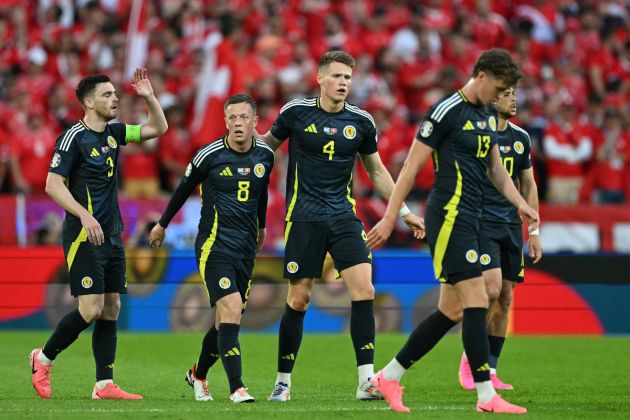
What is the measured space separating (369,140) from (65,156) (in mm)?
2363

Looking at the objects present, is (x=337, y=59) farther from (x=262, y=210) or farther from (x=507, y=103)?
(x=507, y=103)

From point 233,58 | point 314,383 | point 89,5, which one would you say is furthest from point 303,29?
point 314,383

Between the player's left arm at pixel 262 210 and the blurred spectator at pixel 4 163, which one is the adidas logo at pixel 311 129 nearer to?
the player's left arm at pixel 262 210

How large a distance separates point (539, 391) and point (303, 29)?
1234cm

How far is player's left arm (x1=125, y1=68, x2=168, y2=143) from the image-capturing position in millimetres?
9430

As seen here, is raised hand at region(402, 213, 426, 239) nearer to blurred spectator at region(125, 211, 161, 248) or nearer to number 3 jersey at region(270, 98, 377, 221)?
number 3 jersey at region(270, 98, 377, 221)

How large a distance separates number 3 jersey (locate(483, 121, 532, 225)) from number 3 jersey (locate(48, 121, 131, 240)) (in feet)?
10.3

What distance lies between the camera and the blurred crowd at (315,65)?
17.9m

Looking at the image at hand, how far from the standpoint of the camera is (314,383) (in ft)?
34.6

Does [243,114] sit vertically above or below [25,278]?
above

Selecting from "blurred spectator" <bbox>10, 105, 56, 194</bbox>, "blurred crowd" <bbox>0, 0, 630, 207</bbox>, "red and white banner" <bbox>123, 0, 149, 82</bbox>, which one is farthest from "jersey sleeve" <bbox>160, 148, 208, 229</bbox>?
"red and white banner" <bbox>123, 0, 149, 82</bbox>

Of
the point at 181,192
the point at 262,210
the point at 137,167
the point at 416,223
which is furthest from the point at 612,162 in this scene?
the point at 181,192

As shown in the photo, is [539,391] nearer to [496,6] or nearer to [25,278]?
[25,278]

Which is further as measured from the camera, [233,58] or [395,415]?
[233,58]
